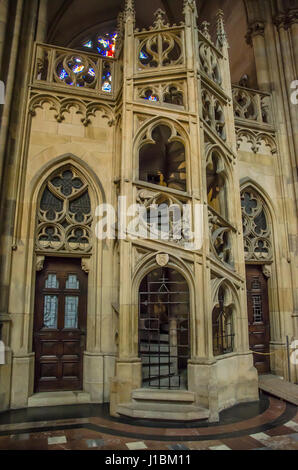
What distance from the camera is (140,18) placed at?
1170cm

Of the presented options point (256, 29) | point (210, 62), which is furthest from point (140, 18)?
point (210, 62)

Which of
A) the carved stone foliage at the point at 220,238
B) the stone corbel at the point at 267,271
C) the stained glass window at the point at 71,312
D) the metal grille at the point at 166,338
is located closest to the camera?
the metal grille at the point at 166,338

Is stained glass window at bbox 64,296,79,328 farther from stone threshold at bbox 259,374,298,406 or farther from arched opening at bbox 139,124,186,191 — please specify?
stone threshold at bbox 259,374,298,406

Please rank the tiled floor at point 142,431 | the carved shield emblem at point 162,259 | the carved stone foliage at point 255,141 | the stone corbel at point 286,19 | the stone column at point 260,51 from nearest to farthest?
the tiled floor at point 142,431, the carved shield emblem at point 162,259, the carved stone foliage at point 255,141, the stone corbel at point 286,19, the stone column at point 260,51

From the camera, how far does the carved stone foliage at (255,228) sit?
24.3 ft

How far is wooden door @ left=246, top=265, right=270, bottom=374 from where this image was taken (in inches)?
283

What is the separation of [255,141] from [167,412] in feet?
19.5

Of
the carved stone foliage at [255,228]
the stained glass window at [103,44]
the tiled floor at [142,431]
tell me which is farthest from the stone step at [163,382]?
the stained glass window at [103,44]

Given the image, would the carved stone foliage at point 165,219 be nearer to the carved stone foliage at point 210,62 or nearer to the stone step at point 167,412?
the stone step at point 167,412

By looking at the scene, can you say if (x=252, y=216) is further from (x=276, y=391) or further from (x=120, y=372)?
(x=120, y=372)

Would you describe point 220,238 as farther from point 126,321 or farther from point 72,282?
point 72,282

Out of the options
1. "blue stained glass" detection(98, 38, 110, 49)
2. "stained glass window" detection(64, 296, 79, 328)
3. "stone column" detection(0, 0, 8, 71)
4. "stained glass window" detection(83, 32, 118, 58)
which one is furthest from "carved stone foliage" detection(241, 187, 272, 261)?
"blue stained glass" detection(98, 38, 110, 49)

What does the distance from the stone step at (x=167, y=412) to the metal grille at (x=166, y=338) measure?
0.37 meters

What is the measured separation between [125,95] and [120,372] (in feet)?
14.8
